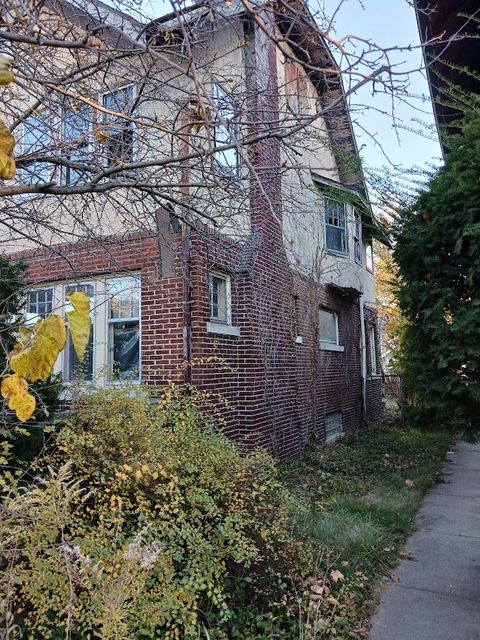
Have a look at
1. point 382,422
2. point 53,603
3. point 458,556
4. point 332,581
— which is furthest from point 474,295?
point 382,422

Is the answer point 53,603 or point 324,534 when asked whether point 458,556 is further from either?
point 53,603

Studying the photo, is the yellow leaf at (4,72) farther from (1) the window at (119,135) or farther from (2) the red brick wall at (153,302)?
(2) the red brick wall at (153,302)

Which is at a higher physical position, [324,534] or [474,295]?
[474,295]

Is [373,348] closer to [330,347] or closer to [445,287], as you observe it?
[330,347]

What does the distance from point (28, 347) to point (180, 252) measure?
4510 mm

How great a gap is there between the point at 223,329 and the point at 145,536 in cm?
406

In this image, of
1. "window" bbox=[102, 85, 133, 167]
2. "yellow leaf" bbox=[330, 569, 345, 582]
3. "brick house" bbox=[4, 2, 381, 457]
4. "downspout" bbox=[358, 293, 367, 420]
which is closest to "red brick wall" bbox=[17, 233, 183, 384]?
"brick house" bbox=[4, 2, 381, 457]

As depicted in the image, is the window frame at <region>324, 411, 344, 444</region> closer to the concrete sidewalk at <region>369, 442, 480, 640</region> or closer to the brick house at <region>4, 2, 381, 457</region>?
the brick house at <region>4, 2, 381, 457</region>

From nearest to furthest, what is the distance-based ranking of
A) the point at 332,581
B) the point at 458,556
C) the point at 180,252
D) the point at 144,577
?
the point at 144,577
the point at 332,581
the point at 458,556
the point at 180,252

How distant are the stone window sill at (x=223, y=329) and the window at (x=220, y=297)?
0.42 ft

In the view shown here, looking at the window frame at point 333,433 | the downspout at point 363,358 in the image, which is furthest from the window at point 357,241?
the window frame at point 333,433

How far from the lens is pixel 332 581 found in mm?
3783

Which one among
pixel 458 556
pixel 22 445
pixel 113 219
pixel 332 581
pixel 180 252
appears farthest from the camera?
pixel 113 219

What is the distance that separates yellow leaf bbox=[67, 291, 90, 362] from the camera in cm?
152
